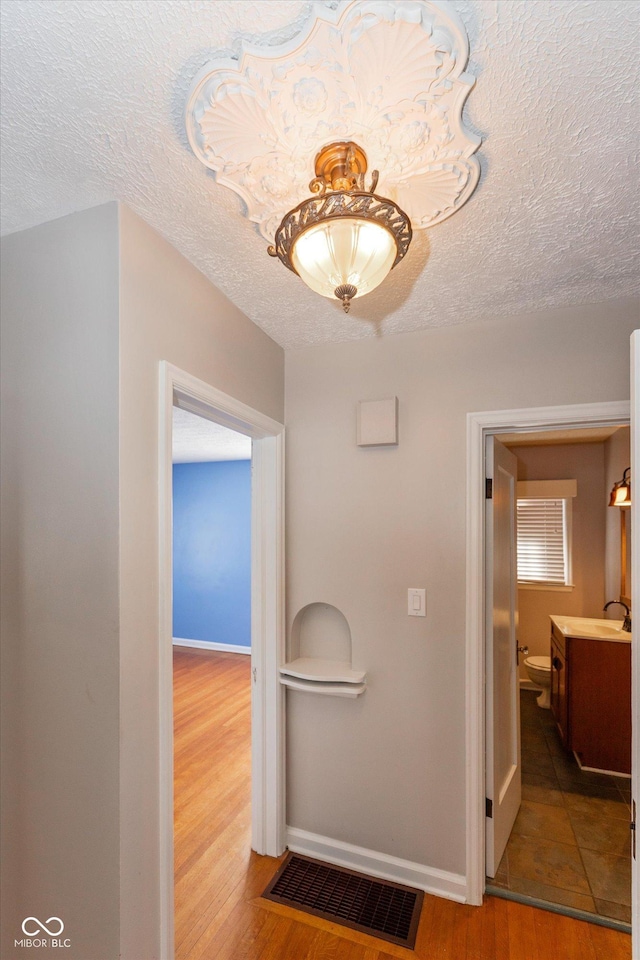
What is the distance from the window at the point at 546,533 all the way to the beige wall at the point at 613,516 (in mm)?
317

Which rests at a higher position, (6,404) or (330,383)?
(330,383)

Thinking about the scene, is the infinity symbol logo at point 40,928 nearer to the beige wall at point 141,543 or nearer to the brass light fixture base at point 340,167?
the beige wall at point 141,543

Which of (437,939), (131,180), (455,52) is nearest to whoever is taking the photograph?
(455,52)

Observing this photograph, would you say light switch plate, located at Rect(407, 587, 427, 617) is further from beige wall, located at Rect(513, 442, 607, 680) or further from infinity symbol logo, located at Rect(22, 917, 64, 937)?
beige wall, located at Rect(513, 442, 607, 680)

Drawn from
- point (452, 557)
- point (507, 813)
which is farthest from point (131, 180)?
point (507, 813)

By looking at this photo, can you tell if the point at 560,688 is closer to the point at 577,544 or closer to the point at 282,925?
the point at 577,544

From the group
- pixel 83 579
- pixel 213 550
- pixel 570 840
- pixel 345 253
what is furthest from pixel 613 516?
pixel 213 550

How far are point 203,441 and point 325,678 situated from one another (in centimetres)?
346

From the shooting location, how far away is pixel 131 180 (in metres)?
1.27

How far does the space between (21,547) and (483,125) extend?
167cm

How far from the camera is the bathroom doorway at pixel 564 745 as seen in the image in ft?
7.09

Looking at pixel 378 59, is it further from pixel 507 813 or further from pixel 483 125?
pixel 507 813

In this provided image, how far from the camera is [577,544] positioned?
15.2ft

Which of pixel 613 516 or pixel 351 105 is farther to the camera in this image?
pixel 613 516
